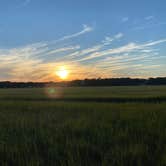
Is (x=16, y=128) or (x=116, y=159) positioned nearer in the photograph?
(x=116, y=159)

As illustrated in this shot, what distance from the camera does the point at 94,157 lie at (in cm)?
464

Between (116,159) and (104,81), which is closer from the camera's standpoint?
(116,159)

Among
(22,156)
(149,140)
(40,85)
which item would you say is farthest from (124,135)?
(40,85)

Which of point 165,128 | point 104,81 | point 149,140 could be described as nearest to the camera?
point 149,140

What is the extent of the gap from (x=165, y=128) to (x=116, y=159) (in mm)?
2932

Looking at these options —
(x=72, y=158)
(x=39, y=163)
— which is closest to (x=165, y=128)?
(x=72, y=158)

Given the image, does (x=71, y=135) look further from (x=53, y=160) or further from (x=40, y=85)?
(x=40, y=85)

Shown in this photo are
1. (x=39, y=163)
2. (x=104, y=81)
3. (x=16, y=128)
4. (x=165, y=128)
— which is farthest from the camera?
(x=104, y=81)

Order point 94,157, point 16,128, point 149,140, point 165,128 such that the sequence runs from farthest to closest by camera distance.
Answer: point 16,128
point 165,128
point 149,140
point 94,157

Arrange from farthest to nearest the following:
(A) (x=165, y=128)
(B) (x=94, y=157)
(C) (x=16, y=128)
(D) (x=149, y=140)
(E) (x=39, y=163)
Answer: (C) (x=16, y=128) → (A) (x=165, y=128) → (D) (x=149, y=140) → (B) (x=94, y=157) → (E) (x=39, y=163)

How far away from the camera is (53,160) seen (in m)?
4.55

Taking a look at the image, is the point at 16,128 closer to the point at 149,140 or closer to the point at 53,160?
the point at 53,160

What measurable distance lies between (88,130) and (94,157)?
2.12m

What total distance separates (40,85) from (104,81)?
34685mm
